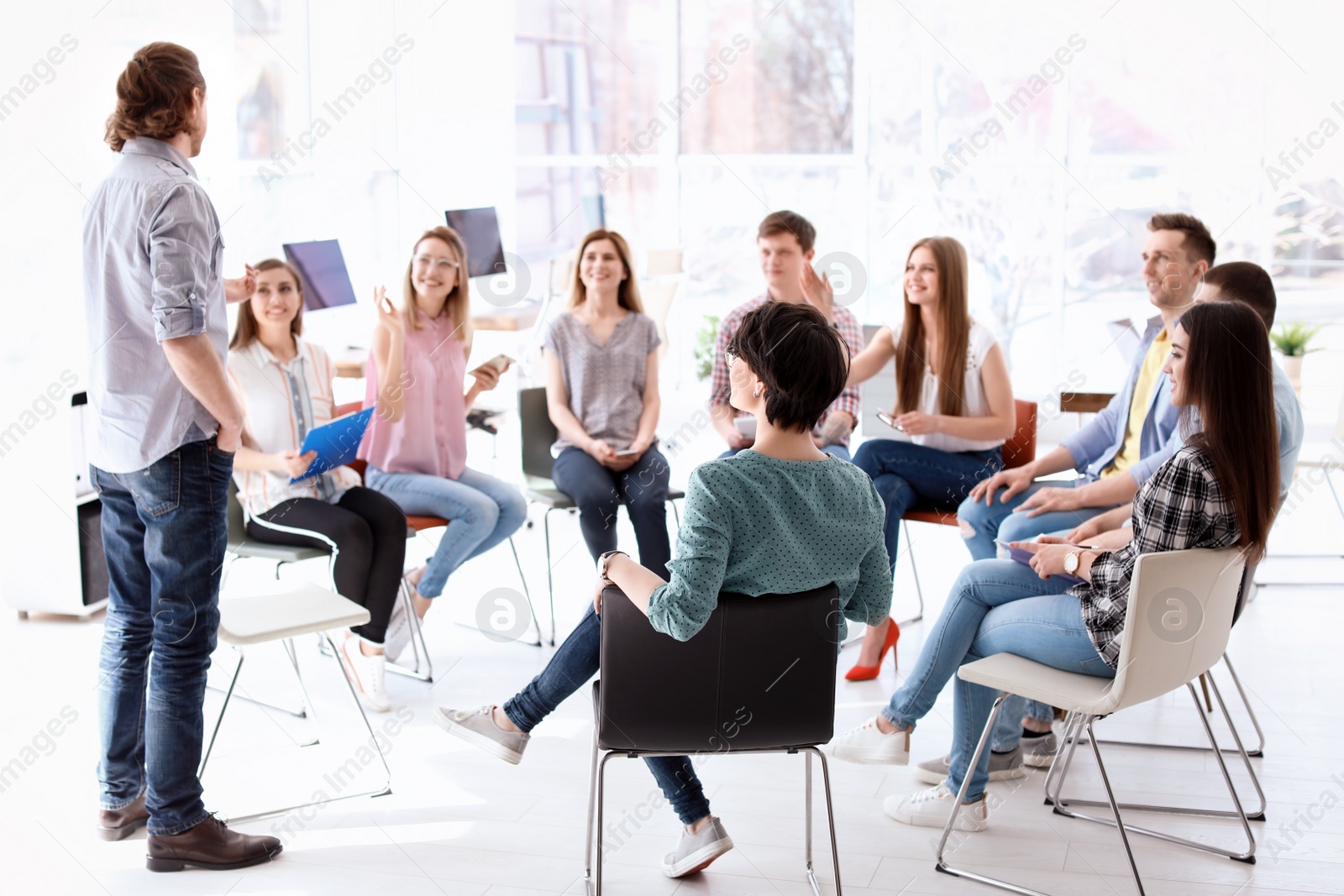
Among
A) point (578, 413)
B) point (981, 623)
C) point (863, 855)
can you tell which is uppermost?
point (578, 413)

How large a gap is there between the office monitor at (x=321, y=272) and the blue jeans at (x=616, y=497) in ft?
3.41

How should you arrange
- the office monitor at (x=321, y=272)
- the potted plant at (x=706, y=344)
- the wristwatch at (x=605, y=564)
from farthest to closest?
the potted plant at (x=706, y=344)
the office monitor at (x=321, y=272)
the wristwatch at (x=605, y=564)

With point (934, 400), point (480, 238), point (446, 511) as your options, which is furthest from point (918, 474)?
point (480, 238)

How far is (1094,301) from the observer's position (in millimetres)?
6816

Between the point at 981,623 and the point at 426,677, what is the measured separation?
5.49ft

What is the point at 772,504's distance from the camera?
200cm

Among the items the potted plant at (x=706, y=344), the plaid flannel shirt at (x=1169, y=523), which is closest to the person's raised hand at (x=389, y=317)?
the plaid flannel shirt at (x=1169, y=523)

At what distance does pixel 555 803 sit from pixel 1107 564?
1317mm

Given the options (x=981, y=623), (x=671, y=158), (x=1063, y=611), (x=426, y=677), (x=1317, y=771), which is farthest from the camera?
(x=671, y=158)

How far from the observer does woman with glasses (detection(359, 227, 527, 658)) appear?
361 centimetres

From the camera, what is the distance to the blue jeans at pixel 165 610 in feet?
7.74

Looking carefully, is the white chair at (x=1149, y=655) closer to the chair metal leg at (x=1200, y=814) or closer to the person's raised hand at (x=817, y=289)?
the chair metal leg at (x=1200, y=814)

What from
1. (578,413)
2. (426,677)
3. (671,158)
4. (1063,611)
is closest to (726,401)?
(578,413)

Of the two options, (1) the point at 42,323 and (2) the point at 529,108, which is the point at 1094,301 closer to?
(2) the point at 529,108
